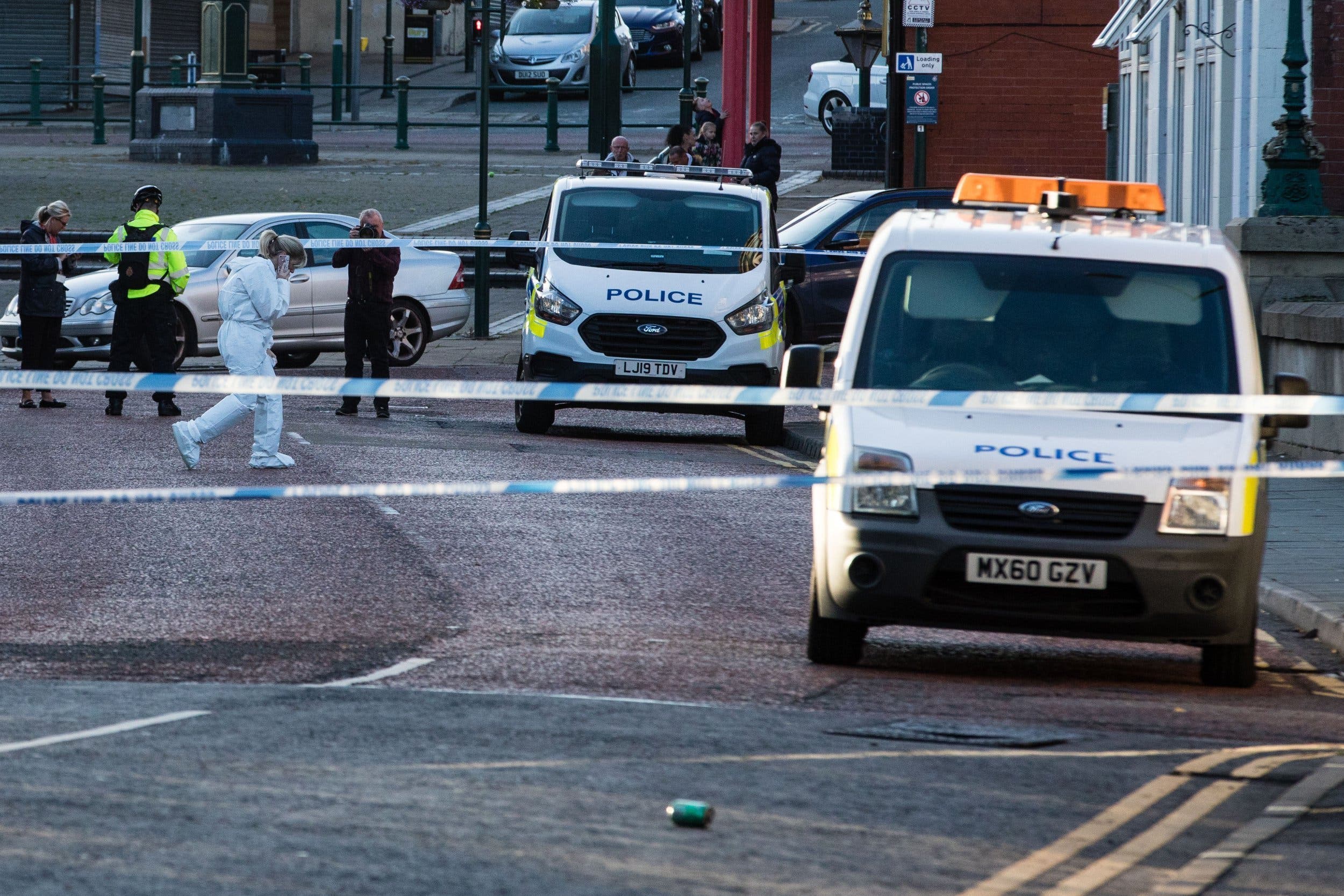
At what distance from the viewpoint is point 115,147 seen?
133 feet

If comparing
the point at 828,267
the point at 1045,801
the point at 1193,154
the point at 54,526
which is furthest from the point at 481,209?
the point at 1045,801

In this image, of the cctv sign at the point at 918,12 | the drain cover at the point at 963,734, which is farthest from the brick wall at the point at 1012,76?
the drain cover at the point at 963,734

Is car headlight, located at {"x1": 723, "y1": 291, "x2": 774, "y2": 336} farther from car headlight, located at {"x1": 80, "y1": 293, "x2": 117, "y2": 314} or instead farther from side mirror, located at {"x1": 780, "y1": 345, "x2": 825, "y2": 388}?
side mirror, located at {"x1": 780, "y1": 345, "x2": 825, "y2": 388}

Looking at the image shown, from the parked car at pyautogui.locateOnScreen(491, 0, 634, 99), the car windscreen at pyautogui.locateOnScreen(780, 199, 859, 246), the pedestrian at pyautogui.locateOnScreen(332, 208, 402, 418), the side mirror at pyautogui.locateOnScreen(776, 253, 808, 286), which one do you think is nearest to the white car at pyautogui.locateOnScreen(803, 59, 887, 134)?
the parked car at pyautogui.locateOnScreen(491, 0, 634, 99)

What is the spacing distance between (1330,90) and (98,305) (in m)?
10.9

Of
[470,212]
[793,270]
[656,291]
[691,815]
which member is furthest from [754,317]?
[470,212]

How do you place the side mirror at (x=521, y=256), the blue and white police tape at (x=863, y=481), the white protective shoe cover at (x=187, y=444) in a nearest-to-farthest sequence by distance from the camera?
the blue and white police tape at (x=863, y=481), the white protective shoe cover at (x=187, y=444), the side mirror at (x=521, y=256)

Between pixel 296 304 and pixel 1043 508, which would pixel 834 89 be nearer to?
pixel 296 304

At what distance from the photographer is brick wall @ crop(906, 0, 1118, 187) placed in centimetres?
3206

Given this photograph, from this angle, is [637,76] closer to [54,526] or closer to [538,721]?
[54,526]

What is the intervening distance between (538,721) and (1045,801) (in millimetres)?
1731

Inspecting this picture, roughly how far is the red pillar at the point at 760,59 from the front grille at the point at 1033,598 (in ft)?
103

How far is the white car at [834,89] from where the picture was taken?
43.3m

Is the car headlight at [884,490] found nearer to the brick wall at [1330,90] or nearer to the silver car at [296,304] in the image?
the silver car at [296,304]
